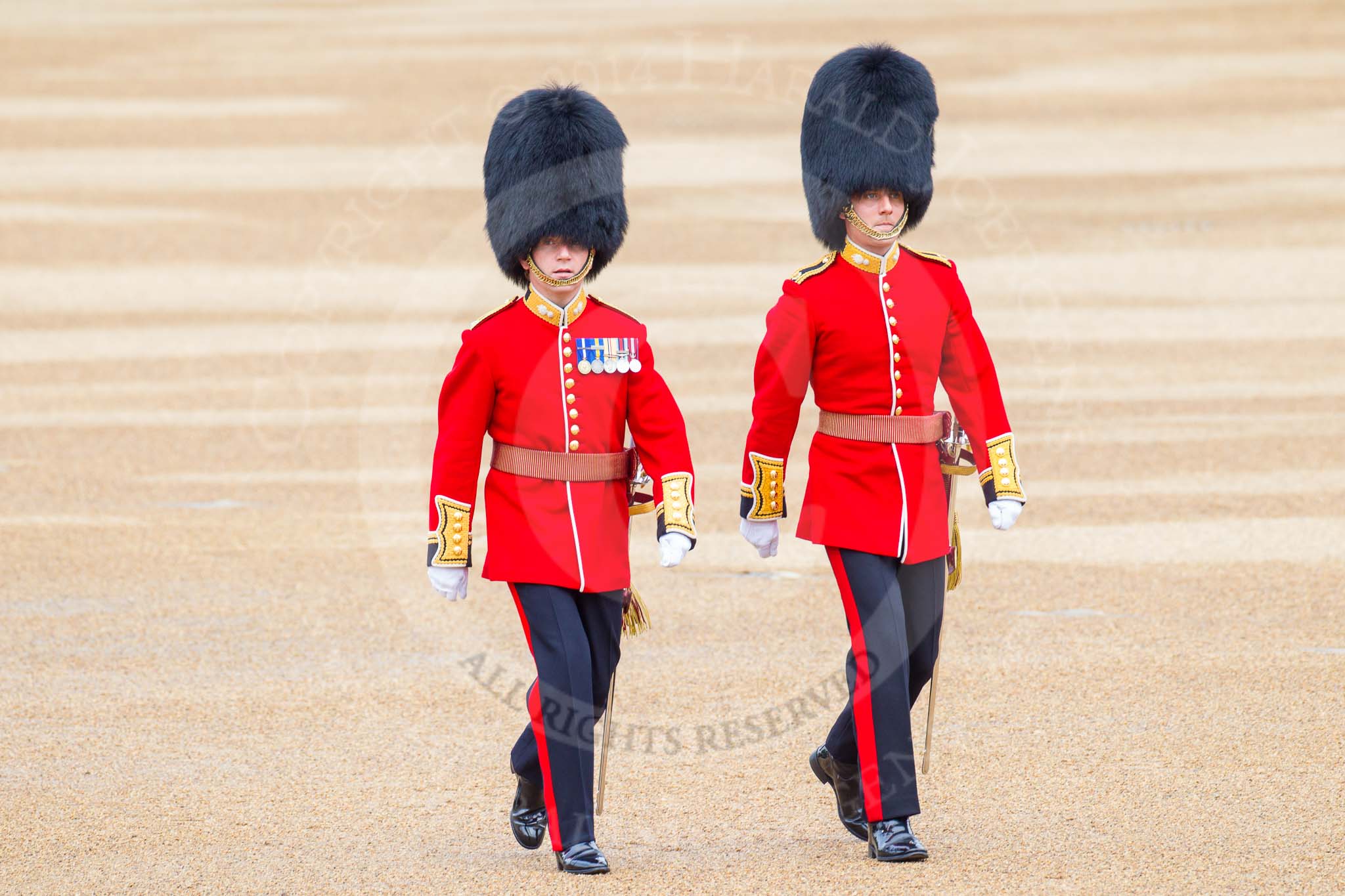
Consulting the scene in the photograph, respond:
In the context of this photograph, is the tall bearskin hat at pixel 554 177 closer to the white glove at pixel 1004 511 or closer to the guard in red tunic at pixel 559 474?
the guard in red tunic at pixel 559 474

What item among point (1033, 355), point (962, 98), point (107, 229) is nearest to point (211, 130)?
point (107, 229)

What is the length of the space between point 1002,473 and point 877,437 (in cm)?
26

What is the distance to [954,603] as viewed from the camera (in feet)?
19.1

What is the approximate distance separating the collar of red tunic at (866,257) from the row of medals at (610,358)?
0.48 metres

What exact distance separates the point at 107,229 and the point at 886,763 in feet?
39.1


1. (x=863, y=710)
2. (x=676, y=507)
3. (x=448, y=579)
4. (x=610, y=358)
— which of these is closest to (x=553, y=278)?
(x=610, y=358)

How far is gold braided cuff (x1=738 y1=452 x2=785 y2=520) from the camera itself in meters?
3.67

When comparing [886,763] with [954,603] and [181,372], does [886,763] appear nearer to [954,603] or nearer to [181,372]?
[954,603]

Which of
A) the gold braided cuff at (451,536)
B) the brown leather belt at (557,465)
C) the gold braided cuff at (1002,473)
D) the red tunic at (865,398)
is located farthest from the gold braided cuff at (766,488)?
the gold braided cuff at (451,536)

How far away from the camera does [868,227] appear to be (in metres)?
3.72

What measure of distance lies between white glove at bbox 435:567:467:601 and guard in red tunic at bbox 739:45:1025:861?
22.1 inches

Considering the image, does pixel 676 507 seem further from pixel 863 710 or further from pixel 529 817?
pixel 529 817

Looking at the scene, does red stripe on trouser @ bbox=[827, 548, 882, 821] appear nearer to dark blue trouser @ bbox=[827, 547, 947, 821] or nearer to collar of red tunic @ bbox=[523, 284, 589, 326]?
dark blue trouser @ bbox=[827, 547, 947, 821]

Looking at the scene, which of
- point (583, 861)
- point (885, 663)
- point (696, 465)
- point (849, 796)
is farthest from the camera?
point (696, 465)
